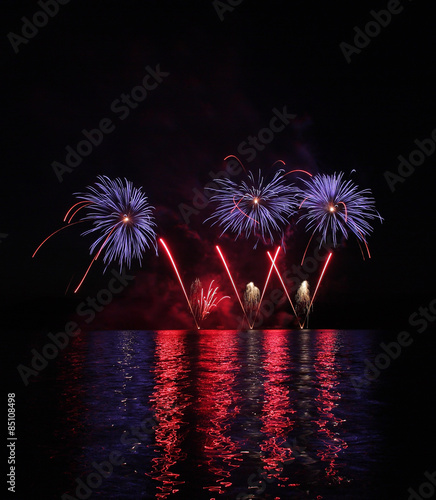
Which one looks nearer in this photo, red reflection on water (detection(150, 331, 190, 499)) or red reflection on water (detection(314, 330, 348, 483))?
red reflection on water (detection(150, 331, 190, 499))

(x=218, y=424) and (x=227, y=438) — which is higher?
(x=227, y=438)

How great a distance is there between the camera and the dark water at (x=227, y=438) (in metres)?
9.70

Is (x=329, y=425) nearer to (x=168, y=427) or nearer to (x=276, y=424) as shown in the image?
(x=276, y=424)

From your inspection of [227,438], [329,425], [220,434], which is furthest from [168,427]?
[329,425]

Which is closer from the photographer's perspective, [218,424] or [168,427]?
[168,427]

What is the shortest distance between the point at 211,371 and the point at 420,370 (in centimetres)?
1406

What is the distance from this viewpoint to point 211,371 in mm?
31250

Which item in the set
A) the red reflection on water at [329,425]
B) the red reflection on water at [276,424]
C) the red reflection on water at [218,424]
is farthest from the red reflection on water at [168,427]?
the red reflection on water at [329,425]

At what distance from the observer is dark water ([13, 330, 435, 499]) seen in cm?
970

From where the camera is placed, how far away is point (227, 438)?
13.5 m

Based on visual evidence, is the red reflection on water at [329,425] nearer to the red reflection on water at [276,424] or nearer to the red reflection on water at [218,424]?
the red reflection on water at [276,424]

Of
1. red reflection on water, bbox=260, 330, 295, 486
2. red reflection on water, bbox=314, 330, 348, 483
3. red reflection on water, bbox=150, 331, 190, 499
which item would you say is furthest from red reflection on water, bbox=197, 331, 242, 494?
red reflection on water, bbox=314, 330, 348, 483

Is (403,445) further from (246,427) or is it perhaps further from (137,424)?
(137,424)

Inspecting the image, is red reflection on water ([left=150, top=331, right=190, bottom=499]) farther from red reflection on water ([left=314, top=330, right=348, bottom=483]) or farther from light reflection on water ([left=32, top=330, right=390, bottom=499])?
red reflection on water ([left=314, top=330, right=348, bottom=483])
